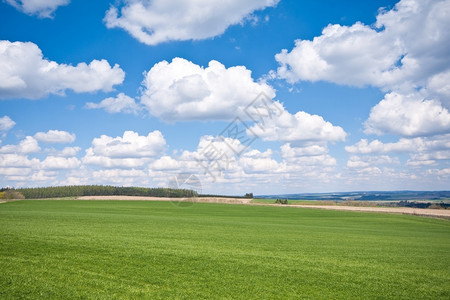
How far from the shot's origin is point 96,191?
131375mm

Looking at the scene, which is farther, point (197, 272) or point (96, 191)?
point (96, 191)

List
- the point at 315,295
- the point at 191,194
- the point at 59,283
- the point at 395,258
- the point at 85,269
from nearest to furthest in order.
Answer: the point at 59,283 < the point at 315,295 < the point at 85,269 < the point at 395,258 < the point at 191,194

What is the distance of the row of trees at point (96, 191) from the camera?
12169 cm

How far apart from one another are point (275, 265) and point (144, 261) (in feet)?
20.1

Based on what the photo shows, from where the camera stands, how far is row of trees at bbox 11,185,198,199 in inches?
4791

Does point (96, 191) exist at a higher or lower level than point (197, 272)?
higher

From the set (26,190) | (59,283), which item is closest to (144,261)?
(59,283)

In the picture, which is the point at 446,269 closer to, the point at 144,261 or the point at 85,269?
the point at 144,261

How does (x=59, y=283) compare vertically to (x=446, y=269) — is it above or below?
above

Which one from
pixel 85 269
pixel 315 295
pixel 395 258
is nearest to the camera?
pixel 315 295

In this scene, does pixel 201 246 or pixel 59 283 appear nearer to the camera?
pixel 59 283

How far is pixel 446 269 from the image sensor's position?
16.4 metres

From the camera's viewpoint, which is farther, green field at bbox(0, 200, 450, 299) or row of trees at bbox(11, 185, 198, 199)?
row of trees at bbox(11, 185, 198, 199)

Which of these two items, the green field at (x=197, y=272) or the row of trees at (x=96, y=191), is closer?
the green field at (x=197, y=272)
